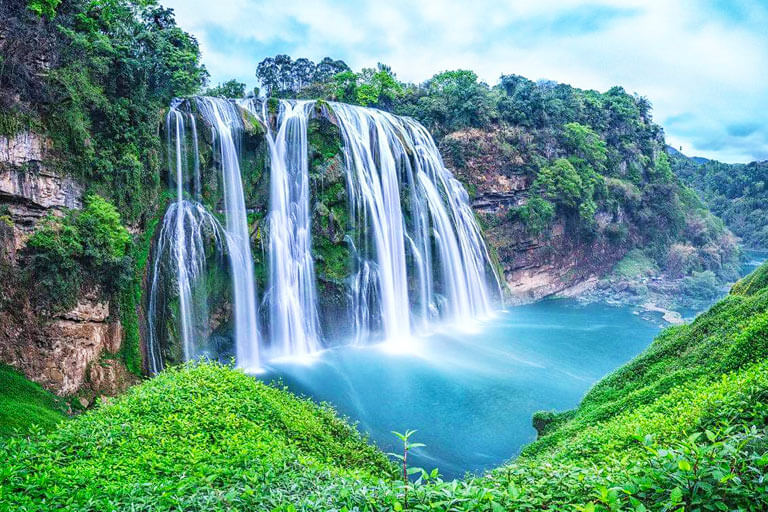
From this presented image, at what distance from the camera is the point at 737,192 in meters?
48.7

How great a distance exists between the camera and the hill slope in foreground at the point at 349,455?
250cm

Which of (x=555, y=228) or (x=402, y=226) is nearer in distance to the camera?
(x=402, y=226)

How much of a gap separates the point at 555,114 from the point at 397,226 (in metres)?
15.0


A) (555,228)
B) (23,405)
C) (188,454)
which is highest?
(555,228)

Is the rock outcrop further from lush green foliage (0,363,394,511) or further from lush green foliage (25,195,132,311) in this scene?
lush green foliage (0,363,394,511)

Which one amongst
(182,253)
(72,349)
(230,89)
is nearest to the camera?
(72,349)

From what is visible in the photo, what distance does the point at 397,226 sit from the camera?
61.7 ft

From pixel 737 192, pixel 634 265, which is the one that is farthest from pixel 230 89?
pixel 737 192

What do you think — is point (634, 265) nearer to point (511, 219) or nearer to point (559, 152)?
point (559, 152)

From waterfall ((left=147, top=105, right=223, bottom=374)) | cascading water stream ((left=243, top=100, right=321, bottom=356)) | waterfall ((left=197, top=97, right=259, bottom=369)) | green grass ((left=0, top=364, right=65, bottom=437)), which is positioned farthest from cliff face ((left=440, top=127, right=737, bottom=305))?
green grass ((left=0, top=364, right=65, bottom=437))

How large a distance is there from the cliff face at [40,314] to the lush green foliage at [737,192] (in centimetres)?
4751

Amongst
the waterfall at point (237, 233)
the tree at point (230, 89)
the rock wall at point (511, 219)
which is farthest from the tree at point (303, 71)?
the waterfall at point (237, 233)

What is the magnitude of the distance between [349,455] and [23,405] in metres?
6.33

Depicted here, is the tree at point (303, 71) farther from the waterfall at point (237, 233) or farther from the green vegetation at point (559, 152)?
the waterfall at point (237, 233)
